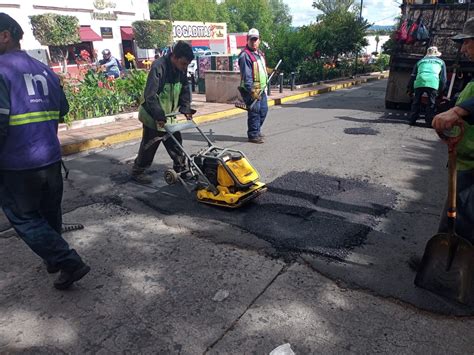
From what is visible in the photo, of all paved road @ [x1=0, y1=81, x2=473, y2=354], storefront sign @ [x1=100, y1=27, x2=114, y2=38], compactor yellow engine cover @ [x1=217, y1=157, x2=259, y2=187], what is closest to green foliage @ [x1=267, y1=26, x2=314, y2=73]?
paved road @ [x1=0, y1=81, x2=473, y2=354]

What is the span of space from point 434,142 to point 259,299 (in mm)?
5789

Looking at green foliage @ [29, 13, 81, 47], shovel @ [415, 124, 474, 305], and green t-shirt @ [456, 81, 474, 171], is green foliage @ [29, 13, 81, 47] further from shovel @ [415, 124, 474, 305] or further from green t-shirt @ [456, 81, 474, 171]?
shovel @ [415, 124, 474, 305]

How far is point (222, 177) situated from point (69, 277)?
6.16 ft

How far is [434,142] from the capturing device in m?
7.02

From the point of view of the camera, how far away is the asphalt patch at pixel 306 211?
3504 millimetres

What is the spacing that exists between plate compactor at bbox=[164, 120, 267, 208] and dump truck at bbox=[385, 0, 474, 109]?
6.56 meters

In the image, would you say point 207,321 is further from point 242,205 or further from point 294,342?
point 242,205

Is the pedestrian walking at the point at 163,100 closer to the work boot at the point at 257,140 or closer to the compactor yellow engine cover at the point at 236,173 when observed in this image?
the compactor yellow engine cover at the point at 236,173

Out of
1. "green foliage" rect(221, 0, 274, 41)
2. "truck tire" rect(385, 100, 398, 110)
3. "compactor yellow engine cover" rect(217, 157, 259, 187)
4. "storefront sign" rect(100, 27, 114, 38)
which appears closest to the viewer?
"compactor yellow engine cover" rect(217, 157, 259, 187)

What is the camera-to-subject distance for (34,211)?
270cm

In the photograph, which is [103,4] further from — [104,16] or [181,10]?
[181,10]

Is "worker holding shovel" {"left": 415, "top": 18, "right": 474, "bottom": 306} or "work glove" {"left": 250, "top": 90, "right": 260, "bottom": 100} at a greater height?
"work glove" {"left": 250, "top": 90, "right": 260, "bottom": 100}

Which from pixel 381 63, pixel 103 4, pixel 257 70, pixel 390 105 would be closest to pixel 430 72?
pixel 390 105

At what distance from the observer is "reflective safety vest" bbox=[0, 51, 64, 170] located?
250 centimetres
